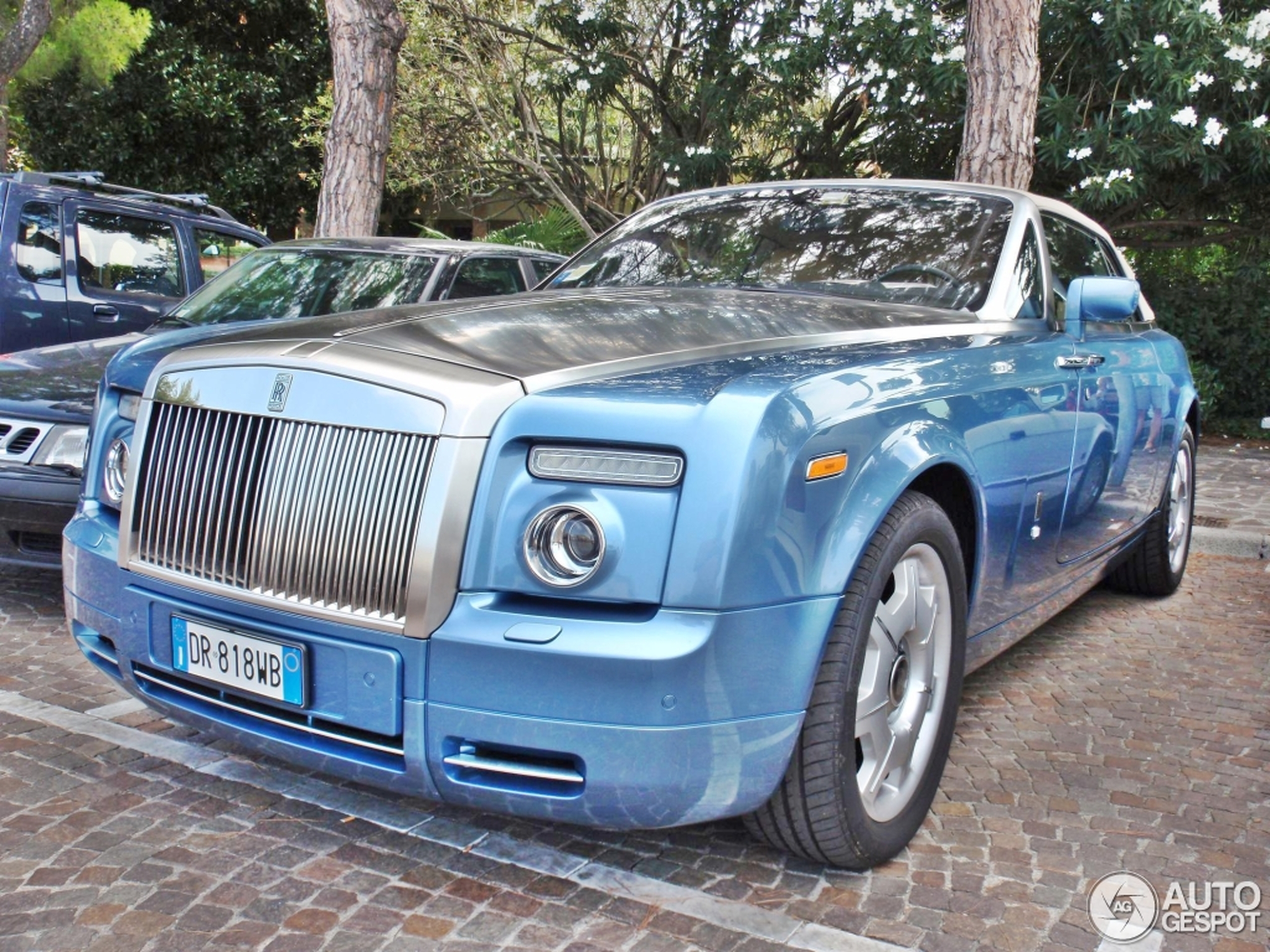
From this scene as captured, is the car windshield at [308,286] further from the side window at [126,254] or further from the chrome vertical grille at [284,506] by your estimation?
the chrome vertical grille at [284,506]

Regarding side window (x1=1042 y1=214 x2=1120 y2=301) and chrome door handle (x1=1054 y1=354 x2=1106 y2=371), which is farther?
side window (x1=1042 y1=214 x2=1120 y2=301)

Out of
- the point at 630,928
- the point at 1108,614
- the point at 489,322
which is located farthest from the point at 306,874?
the point at 1108,614

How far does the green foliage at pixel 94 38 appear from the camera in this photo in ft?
42.1

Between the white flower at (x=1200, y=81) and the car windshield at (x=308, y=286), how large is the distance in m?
6.64

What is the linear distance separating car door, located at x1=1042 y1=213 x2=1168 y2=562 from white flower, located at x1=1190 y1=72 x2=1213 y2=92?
5.65 metres

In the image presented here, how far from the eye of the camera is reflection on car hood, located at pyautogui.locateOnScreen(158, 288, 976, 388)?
252 centimetres

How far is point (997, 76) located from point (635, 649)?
22.8 ft

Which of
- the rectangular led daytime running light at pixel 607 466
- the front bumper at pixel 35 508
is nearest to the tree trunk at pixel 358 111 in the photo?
the front bumper at pixel 35 508

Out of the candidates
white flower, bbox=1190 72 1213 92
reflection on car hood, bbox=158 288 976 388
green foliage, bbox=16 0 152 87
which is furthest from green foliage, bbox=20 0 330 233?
reflection on car hood, bbox=158 288 976 388

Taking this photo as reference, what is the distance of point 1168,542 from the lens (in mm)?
5324

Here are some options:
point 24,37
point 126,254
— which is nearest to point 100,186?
point 126,254

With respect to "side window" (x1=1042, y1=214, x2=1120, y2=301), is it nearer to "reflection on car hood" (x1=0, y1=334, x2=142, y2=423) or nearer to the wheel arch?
the wheel arch

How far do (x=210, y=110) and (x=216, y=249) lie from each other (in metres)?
10.7

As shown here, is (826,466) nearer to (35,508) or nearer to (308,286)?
(35,508)
